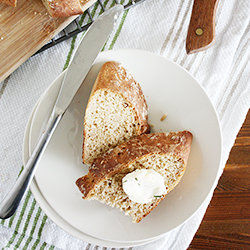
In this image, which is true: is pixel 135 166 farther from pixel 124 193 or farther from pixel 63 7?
pixel 63 7

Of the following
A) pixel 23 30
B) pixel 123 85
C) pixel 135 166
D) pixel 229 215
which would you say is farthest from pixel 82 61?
pixel 229 215

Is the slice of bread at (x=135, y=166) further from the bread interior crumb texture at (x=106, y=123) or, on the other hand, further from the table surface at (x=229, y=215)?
the table surface at (x=229, y=215)

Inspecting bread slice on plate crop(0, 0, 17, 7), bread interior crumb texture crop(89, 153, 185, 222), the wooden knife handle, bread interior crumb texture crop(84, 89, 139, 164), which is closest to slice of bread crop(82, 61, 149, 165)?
bread interior crumb texture crop(84, 89, 139, 164)

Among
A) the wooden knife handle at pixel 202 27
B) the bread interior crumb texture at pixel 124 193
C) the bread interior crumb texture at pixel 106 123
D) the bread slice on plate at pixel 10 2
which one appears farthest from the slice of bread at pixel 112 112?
the bread slice on plate at pixel 10 2

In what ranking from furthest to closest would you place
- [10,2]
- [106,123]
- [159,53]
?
1. [159,53]
2. [10,2]
3. [106,123]

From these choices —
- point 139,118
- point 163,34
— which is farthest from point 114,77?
point 163,34

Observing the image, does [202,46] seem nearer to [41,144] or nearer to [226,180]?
[226,180]

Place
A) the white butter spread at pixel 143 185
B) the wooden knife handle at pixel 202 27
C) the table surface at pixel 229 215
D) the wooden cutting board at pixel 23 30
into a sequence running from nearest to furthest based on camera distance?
the white butter spread at pixel 143 185
the wooden knife handle at pixel 202 27
the wooden cutting board at pixel 23 30
the table surface at pixel 229 215
